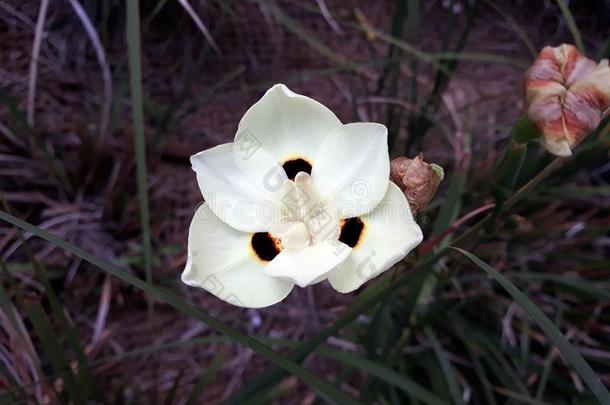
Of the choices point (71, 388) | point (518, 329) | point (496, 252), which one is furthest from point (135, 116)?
point (518, 329)

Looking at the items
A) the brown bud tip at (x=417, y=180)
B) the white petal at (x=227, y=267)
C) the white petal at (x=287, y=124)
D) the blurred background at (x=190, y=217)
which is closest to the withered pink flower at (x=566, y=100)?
the brown bud tip at (x=417, y=180)

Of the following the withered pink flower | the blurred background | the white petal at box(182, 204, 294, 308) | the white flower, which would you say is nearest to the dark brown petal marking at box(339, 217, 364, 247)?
the white flower

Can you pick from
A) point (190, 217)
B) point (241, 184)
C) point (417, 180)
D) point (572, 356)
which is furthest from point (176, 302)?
point (190, 217)

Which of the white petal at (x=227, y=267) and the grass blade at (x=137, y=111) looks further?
the grass blade at (x=137, y=111)

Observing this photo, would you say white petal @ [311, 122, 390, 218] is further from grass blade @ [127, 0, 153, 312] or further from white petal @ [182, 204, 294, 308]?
grass blade @ [127, 0, 153, 312]

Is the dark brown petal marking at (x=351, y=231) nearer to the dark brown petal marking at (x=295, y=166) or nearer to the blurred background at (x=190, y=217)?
the dark brown petal marking at (x=295, y=166)

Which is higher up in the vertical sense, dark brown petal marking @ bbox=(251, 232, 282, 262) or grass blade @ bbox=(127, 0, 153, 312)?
grass blade @ bbox=(127, 0, 153, 312)

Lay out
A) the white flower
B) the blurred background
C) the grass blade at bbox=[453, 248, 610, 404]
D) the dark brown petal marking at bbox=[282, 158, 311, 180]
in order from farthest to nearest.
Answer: the blurred background, the dark brown petal marking at bbox=[282, 158, 311, 180], the white flower, the grass blade at bbox=[453, 248, 610, 404]

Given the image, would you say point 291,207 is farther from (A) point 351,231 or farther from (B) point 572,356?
(B) point 572,356
